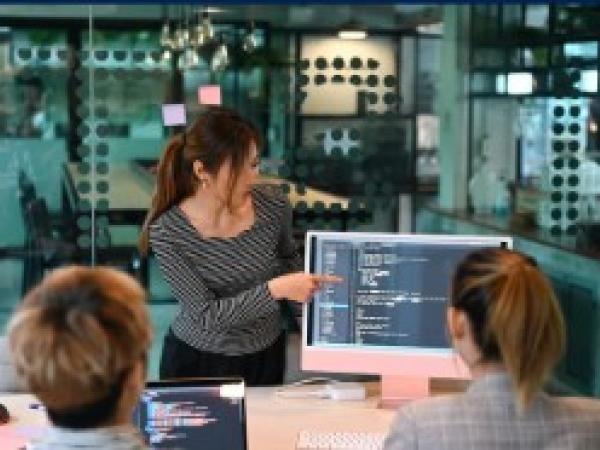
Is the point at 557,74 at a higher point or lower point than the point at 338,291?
higher

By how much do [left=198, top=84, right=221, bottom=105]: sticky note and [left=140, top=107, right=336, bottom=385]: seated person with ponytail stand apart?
2.08 metres

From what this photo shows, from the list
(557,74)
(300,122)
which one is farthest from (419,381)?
(557,74)

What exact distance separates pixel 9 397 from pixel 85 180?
2510 millimetres

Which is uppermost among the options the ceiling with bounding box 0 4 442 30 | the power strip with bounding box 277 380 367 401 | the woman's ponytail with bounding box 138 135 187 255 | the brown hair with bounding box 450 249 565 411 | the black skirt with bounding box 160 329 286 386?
the ceiling with bounding box 0 4 442 30

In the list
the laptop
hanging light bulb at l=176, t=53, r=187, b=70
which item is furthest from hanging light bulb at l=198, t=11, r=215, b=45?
the laptop

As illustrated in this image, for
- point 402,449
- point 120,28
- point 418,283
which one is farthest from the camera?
point 120,28

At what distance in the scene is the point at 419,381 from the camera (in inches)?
116

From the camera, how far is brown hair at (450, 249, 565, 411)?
1876mm

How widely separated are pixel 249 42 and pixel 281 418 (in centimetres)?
288

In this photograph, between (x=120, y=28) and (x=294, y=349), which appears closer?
(x=294, y=349)

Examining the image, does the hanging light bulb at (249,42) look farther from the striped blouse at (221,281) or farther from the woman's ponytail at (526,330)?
the woman's ponytail at (526,330)

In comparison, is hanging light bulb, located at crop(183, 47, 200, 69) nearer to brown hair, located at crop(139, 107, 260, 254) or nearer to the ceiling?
the ceiling

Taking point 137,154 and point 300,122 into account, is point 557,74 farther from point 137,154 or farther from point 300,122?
point 137,154

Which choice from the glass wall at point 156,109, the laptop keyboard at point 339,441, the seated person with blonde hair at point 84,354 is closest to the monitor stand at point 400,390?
the laptop keyboard at point 339,441
